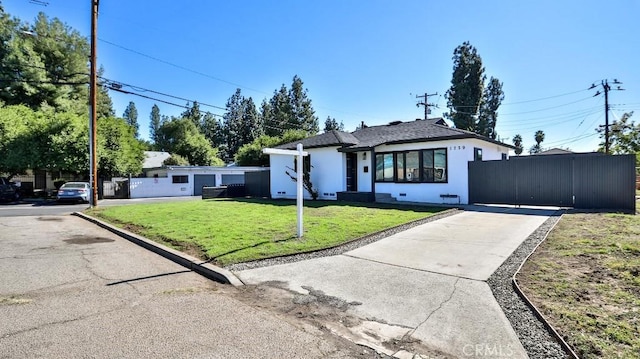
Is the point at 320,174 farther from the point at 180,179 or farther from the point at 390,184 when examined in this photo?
the point at 180,179

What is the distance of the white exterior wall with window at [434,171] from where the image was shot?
14.7m

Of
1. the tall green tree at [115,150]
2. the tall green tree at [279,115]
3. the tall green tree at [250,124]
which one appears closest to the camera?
the tall green tree at [115,150]

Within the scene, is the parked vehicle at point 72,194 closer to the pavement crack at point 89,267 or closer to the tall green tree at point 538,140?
the pavement crack at point 89,267

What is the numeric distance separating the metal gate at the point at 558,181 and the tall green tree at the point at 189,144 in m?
37.7

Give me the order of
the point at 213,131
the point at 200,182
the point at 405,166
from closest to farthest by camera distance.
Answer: the point at 405,166 < the point at 200,182 < the point at 213,131

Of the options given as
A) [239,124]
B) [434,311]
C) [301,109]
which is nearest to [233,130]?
[239,124]

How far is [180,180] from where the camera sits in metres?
30.6

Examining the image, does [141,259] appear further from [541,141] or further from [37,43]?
[541,141]

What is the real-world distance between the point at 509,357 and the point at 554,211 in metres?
11.3

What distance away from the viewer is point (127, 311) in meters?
3.91

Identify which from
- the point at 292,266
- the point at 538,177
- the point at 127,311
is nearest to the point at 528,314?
the point at 292,266

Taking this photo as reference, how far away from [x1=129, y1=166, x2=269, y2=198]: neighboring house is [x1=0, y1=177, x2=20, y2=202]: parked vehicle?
713 centimetres

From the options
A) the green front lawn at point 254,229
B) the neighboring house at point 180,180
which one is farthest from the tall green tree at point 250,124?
the green front lawn at point 254,229

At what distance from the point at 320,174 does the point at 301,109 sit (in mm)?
32540
